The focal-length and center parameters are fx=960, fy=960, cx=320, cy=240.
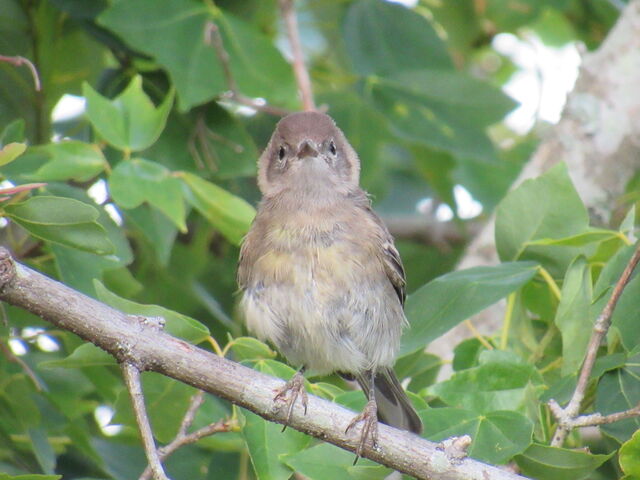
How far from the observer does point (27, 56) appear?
451cm

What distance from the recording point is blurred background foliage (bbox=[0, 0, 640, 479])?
317cm

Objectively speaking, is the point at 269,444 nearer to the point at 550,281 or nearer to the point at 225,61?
the point at 550,281

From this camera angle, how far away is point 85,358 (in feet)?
10.2

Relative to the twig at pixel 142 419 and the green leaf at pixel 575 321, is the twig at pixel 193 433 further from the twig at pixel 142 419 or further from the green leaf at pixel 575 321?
the green leaf at pixel 575 321

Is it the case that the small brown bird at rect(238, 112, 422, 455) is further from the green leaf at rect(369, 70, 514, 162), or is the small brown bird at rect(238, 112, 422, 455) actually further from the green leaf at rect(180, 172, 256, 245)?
the green leaf at rect(369, 70, 514, 162)

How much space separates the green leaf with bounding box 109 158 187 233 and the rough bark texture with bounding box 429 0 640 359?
1632 millimetres

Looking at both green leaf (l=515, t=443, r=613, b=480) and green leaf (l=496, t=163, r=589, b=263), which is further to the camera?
green leaf (l=496, t=163, r=589, b=263)

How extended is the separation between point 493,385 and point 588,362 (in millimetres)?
354

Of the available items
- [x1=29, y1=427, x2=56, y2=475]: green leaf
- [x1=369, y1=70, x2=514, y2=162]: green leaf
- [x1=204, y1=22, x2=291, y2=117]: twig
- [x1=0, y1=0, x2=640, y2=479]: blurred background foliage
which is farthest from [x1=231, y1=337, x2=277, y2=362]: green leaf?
[x1=369, y1=70, x2=514, y2=162]: green leaf

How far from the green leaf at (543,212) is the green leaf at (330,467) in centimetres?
110

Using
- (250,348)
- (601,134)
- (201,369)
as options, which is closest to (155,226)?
(250,348)

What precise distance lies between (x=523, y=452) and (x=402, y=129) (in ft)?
6.89

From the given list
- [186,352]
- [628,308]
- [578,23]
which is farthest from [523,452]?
[578,23]

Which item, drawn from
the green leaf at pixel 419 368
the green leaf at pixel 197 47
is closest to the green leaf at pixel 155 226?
the green leaf at pixel 197 47
